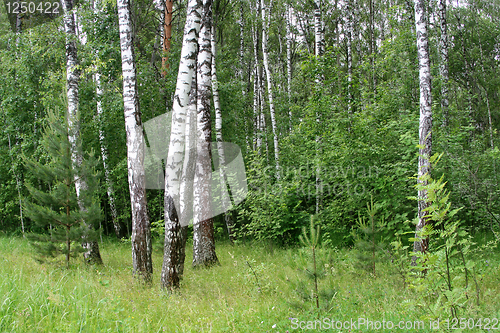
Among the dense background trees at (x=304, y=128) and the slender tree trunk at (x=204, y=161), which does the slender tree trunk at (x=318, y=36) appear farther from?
the slender tree trunk at (x=204, y=161)

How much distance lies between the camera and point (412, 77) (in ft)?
36.5

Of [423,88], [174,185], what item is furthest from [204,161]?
[423,88]

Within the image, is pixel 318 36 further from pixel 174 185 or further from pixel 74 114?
pixel 74 114

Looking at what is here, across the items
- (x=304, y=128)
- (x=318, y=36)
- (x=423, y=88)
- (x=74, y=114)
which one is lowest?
(x=304, y=128)

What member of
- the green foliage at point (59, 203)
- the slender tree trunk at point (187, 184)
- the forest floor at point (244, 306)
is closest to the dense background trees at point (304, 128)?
the green foliage at point (59, 203)

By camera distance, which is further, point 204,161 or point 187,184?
point 204,161

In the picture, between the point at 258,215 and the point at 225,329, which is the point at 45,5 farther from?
the point at 225,329

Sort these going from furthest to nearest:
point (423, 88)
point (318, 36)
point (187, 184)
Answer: point (318, 36)
point (423, 88)
point (187, 184)

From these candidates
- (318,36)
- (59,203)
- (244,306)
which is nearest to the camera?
(244,306)

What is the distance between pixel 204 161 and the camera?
7875 millimetres

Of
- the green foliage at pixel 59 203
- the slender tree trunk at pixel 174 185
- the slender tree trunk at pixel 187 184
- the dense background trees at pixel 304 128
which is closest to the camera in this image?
the slender tree trunk at pixel 174 185

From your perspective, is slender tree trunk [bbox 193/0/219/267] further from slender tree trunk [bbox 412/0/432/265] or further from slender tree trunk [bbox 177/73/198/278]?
slender tree trunk [bbox 412/0/432/265]

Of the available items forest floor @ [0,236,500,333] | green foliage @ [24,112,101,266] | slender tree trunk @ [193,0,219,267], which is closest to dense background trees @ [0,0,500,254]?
green foliage @ [24,112,101,266]

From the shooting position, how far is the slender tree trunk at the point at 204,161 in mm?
7352
